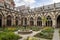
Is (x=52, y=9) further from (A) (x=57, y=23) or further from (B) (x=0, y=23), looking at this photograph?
Result: (B) (x=0, y=23)

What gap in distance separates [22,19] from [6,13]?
1031cm

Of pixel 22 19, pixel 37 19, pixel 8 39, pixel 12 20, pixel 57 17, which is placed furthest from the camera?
pixel 22 19

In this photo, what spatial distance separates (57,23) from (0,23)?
17.7 meters

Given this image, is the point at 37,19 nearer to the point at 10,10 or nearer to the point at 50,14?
the point at 50,14

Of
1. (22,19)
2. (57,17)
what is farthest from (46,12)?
(22,19)

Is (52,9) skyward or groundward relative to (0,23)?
skyward

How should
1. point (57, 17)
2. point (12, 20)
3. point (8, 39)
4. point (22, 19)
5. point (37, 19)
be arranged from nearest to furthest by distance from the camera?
point (8, 39)
point (57, 17)
point (12, 20)
point (37, 19)
point (22, 19)

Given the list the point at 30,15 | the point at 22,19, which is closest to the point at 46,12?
the point at 30,15

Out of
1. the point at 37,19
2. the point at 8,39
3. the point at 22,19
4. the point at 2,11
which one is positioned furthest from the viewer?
the point at 22,19

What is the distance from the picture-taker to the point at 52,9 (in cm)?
3406

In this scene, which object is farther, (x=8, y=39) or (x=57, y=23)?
(x=57, y=23)

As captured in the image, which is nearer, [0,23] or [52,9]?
[0,23]

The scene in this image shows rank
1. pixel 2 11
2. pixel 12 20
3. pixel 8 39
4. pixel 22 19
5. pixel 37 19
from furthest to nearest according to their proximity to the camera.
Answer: pixel 22 19, pixel 37 19, pixel 12 20, pixel 2 11, pixel 8 39

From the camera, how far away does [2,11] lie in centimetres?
3061
